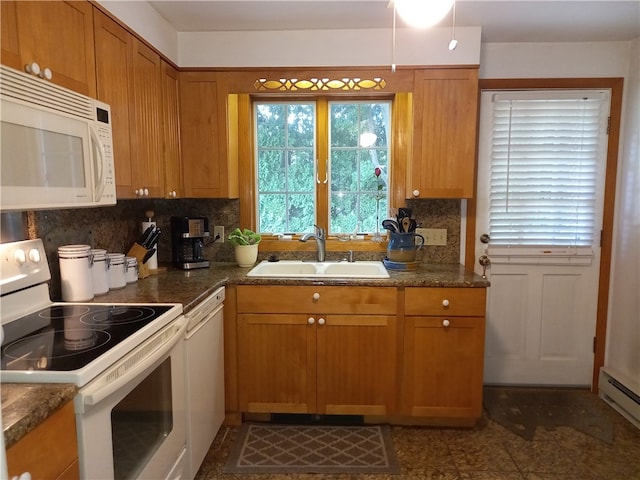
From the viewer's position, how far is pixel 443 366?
227cm

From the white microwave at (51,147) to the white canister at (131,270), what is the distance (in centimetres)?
55

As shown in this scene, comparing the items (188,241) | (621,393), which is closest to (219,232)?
(188,241)

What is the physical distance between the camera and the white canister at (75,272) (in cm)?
173

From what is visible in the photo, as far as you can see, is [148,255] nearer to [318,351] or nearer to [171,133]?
[171,133]

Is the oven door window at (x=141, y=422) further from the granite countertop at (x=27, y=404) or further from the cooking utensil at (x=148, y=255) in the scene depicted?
the cooking utensil at (x=148, y=255)

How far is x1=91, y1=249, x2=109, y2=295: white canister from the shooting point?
1854 millimetres

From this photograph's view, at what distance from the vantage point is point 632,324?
2.53m

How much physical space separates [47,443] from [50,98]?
41.1 inches

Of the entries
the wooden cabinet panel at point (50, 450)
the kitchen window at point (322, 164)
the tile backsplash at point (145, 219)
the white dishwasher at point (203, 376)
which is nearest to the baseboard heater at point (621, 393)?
the tile backsplash at point (145, 219)

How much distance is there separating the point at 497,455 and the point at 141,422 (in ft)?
5.81

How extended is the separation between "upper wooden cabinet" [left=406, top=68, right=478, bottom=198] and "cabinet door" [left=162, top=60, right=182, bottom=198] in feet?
4.68

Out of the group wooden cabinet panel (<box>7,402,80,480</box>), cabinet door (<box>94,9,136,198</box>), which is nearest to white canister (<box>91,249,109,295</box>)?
cabinet door (<box>94,9,136,198</box>)

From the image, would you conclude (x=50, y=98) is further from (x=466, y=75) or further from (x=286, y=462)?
(x=466, y=75)

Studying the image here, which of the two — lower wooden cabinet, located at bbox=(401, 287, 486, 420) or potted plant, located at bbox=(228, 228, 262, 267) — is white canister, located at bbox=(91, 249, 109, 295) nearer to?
potted plant, located at bbox=(228, 228, 262, 267)
